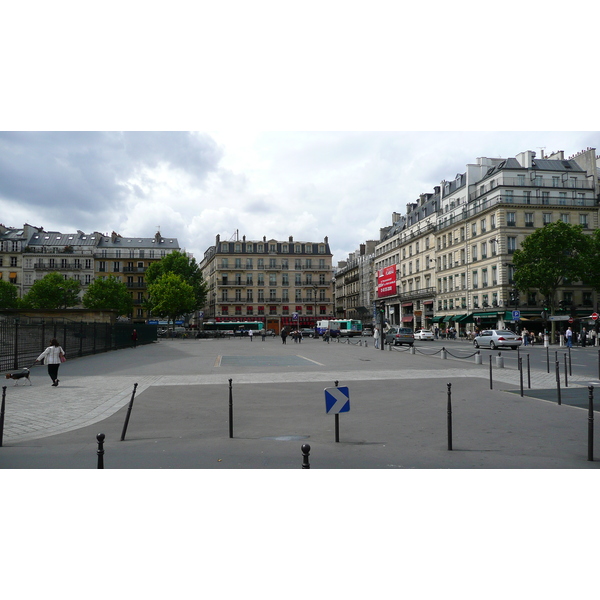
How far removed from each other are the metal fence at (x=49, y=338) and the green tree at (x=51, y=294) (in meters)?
45.2

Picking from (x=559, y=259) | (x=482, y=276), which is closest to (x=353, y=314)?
(x=482, y=276)

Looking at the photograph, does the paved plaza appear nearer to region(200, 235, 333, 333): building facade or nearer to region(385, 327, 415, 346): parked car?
region(385, 327, 415, 346): parked car

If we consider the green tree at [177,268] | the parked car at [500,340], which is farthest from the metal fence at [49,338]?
the green tree at [177,268]

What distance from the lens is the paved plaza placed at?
7.12m

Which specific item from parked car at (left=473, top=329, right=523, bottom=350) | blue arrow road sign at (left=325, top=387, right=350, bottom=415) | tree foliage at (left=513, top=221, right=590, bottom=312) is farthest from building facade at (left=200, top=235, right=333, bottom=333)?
blue arrow road sign at (left=325, top=387, right=350, bottom=415)

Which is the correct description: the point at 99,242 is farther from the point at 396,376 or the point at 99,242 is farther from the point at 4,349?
the point at 396,376

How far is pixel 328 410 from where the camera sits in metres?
7.94

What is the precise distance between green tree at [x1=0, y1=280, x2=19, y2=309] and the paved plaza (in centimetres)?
7272

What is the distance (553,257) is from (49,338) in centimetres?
4260

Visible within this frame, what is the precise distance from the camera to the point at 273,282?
10012 centimetres

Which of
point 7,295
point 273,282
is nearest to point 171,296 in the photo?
point 7,295

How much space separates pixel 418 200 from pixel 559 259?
39.4 metres

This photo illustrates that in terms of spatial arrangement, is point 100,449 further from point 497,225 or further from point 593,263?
point 497,225

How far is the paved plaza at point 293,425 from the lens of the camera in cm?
712
